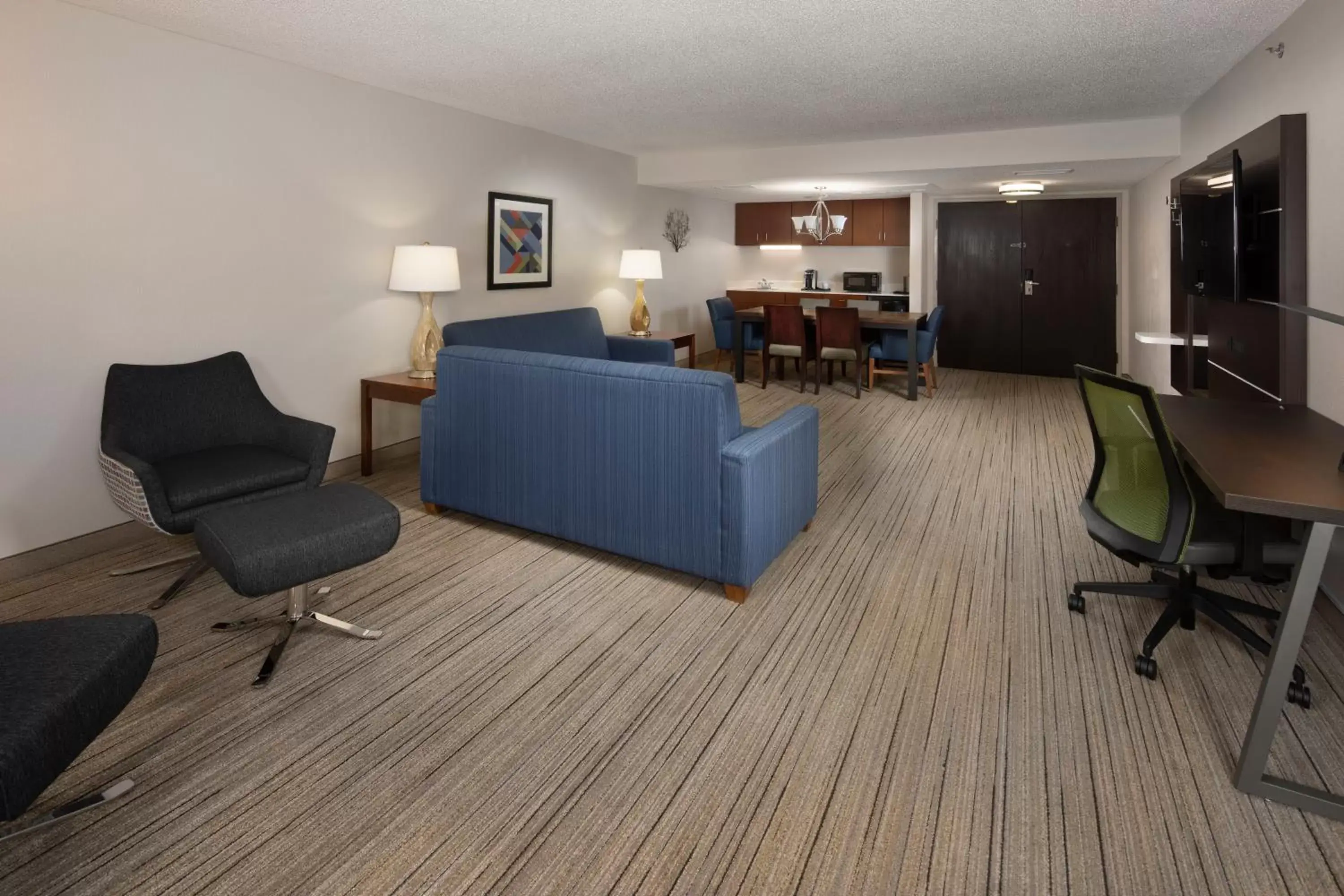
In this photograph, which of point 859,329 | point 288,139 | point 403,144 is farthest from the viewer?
point 859,329

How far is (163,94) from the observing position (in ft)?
10.9

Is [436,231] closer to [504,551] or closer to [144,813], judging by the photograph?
[504,551]

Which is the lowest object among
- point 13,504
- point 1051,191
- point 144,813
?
point 144,813

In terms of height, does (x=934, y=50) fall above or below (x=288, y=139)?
above

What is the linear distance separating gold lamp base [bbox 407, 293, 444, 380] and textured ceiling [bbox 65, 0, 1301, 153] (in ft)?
4.05

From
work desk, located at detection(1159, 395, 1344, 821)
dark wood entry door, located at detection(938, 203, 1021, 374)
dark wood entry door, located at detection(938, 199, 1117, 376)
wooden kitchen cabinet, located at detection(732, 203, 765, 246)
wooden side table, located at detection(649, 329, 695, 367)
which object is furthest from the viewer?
wooden kitchen cabinet, located at detection(732, 203, 765, 246)

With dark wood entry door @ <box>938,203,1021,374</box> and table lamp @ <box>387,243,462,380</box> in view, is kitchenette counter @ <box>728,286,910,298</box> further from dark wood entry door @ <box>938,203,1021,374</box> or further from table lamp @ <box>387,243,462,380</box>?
table lamp @ <box>387,243,462,380</box>

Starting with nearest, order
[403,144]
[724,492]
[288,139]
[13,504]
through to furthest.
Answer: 1. [724,492]
2. [13,504]
3. [288,139]
4. [403,144]

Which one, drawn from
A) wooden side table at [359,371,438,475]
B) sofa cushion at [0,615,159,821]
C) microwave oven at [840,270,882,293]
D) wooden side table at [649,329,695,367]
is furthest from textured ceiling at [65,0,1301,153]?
microwave oven at [840,270,882,293]

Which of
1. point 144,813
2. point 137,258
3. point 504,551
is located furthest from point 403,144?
point 144,813

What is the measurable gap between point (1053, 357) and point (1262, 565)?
6658mm

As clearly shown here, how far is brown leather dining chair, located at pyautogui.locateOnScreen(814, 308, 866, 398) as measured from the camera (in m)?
6.77

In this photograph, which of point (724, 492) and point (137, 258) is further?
point (137, 258)

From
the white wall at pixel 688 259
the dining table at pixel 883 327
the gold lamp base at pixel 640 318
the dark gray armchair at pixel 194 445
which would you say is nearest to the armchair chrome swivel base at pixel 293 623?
the dark gray armchair at pixel 194 445
